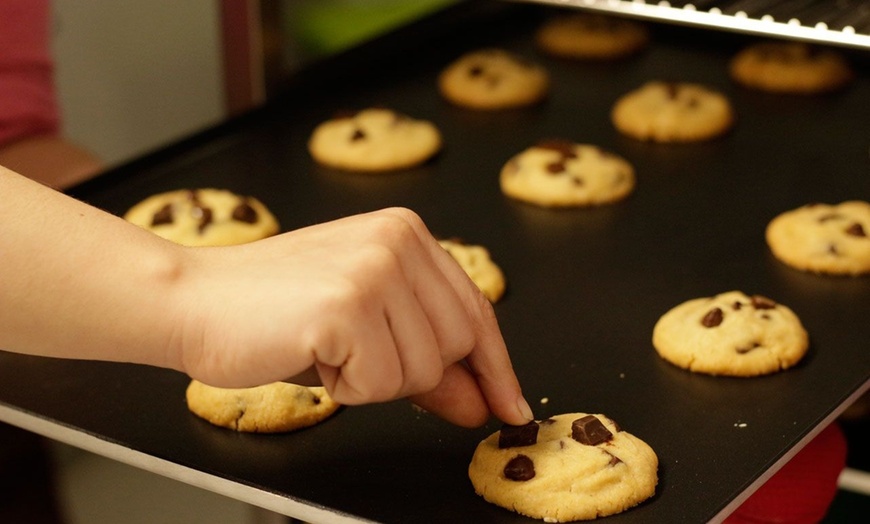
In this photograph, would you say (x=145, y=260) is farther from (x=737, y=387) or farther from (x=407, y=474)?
(x=737, y=387)

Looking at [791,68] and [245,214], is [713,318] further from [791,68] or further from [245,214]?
[791,68]

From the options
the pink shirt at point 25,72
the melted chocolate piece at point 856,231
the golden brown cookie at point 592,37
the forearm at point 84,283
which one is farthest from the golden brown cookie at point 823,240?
the pink shirt at point 25,72

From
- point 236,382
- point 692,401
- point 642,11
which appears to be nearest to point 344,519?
point 236,382

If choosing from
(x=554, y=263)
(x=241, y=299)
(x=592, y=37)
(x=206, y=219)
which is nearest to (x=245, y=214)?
(x=206, y=219)

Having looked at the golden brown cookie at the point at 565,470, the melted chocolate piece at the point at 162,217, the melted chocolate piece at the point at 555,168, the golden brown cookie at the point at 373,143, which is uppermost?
the golden brown cookie at the point at 565,470

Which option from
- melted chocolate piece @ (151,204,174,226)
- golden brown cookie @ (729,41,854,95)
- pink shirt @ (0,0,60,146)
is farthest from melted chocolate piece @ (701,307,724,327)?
pink shirt @ (0,0,60,146)

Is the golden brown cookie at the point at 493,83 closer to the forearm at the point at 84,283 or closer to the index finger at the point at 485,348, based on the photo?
the index finger at the point at 485,348

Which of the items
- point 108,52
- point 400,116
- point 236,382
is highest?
point 236,382
